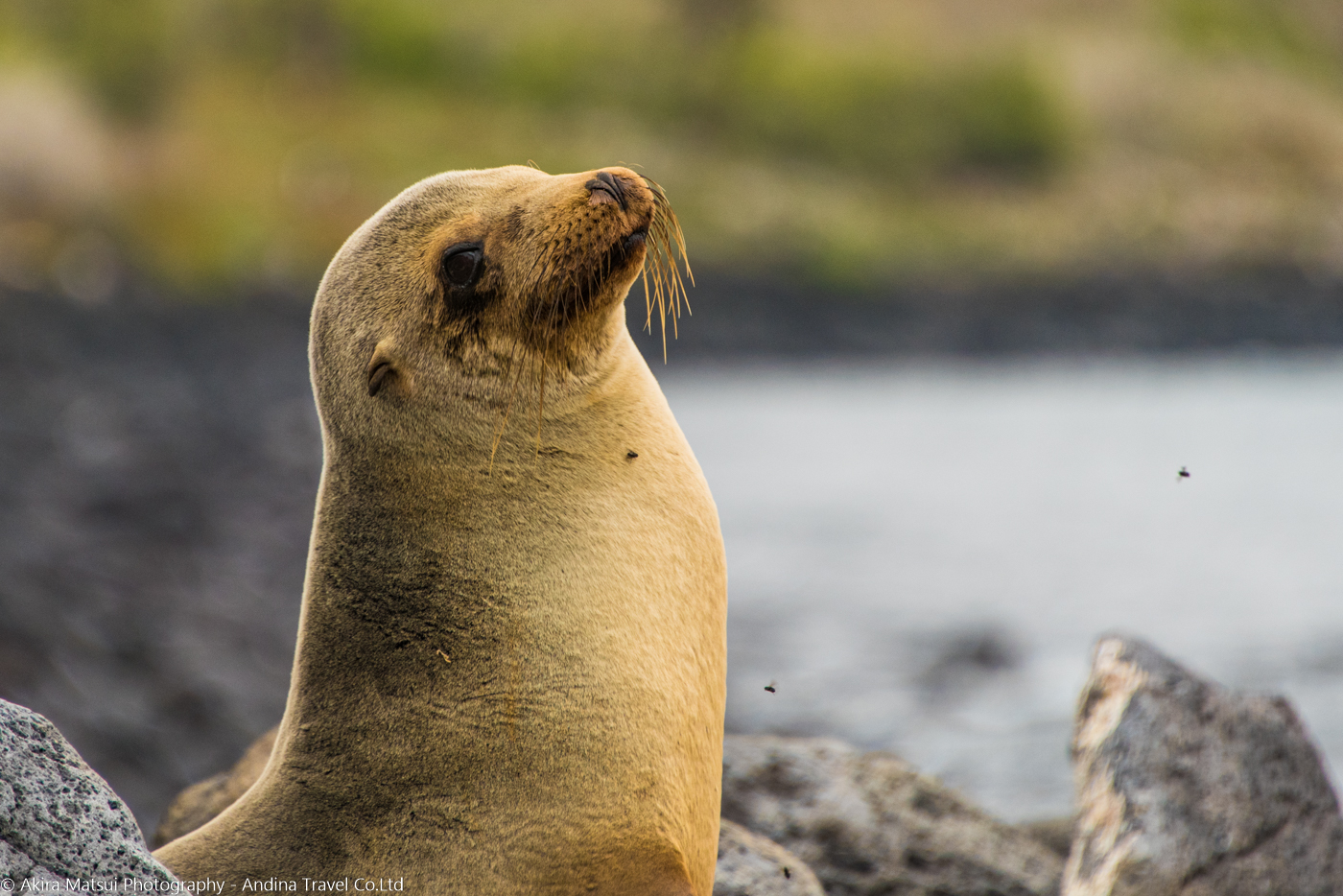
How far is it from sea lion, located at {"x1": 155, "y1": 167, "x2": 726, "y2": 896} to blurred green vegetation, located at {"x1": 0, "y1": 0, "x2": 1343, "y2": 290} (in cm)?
4028

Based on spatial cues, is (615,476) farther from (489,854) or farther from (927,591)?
(927,591)

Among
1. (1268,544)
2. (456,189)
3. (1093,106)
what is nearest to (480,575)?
(456,189)

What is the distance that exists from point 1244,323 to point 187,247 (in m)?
37.2

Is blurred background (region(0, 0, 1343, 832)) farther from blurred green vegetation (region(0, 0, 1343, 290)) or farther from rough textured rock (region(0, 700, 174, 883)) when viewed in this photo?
rough textured rock (region(0, 700, 174, 883))

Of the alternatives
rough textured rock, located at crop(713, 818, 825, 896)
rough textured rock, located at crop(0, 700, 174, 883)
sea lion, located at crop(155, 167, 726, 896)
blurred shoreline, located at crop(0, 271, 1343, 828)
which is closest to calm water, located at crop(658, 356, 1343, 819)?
blurred shoreline, located at crop(0, 271, 1343, 828)

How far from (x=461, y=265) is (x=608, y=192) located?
413mm

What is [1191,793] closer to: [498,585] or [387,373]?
[498,585]

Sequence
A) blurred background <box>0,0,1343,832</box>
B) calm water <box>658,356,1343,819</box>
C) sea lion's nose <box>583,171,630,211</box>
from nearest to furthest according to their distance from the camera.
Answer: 1. sea lion's nose <box>583,171,630,211</box>
2. calm water <box>658,356,1343,819</box>
3. blurred background <box>0,0,1343,832</box>

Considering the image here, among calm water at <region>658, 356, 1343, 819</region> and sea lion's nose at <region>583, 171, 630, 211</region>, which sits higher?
sea lion's nose at <region>583, 171, 630, 211</region>

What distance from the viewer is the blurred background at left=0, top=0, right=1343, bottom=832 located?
37.5ft

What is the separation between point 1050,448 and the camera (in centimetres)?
2856

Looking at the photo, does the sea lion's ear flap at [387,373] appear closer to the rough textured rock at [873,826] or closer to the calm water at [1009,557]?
the rough textured rock at [873,826]

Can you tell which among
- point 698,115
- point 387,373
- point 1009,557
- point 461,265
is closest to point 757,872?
point 387,373

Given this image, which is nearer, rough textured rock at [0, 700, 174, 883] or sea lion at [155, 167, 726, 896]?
rough textured rock at [0, 700, 174, 883]
